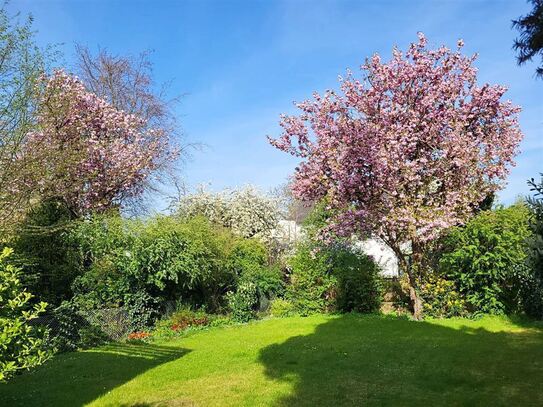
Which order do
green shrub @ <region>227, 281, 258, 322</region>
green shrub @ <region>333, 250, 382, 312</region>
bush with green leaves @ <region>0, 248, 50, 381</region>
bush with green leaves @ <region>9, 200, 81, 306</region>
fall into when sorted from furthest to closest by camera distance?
1. green shrub @ <region>227, 281, 258, 322</region>
2. green shrub @ <region>333, 250, 382, 312</region>
3. bush with green leaves @ <region>9, 200, 81, 306</region>
4. bush with green leaves @ <region>0, 248, 50, 381</region>

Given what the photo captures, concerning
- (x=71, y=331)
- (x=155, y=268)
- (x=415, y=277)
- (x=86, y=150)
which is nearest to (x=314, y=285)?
(x=415, y=277)

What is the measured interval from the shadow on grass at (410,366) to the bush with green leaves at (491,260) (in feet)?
6.60

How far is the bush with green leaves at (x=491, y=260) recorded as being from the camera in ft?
42.7

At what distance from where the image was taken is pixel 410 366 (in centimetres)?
843

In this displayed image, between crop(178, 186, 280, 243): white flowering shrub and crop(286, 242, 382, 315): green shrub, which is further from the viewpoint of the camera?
crop(178, 186, 280, 243): white flowering shrub

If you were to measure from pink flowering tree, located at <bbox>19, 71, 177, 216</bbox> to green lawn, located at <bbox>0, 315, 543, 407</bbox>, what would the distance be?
4.91 meters

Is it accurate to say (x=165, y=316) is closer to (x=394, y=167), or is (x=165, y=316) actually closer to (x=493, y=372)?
(x=394, y=167)

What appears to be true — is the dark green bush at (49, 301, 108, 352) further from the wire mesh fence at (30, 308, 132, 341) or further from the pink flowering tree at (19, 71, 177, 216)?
the pink flowering tree at (19, 71, 177, 216)

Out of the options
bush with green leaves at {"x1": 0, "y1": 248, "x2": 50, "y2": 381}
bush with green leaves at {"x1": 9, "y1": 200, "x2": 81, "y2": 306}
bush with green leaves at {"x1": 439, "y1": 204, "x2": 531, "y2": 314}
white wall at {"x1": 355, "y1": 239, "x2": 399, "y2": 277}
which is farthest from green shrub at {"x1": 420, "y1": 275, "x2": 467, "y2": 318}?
bush with green leaves at {"x1": 0, "y1": 248, "x2": 50, "y2": 381}

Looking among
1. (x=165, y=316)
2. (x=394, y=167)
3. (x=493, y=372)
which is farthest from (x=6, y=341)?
(x=394, y=167)

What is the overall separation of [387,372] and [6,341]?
586 centimetres

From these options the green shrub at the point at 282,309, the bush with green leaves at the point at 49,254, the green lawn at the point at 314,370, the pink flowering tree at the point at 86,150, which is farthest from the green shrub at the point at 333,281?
the pink flowering tree at the point at 86,150

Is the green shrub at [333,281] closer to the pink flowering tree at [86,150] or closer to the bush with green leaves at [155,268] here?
the bush with green leaves at [155,268]

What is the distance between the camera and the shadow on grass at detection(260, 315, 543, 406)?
6.76 m
